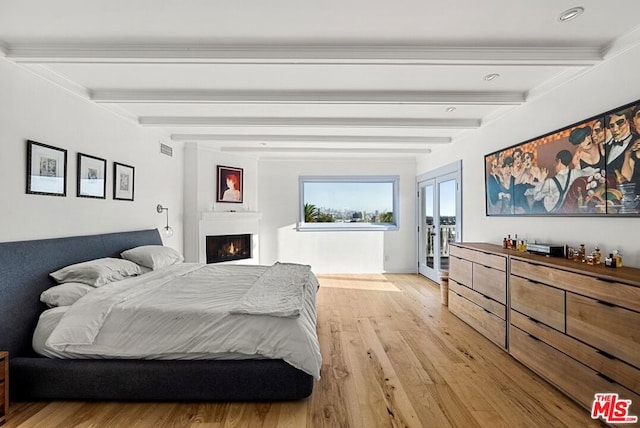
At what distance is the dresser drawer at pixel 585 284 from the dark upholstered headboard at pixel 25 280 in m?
Result: 3.81

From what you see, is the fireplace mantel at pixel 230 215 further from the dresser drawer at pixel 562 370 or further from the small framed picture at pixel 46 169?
the dresser drawer at pixel 562 370

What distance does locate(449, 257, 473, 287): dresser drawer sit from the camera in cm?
358

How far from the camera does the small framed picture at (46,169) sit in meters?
2.49

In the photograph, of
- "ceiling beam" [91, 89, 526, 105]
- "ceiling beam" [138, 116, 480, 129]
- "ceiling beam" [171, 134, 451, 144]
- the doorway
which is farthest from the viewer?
the doorway

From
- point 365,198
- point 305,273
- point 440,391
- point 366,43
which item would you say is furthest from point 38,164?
point 365,198

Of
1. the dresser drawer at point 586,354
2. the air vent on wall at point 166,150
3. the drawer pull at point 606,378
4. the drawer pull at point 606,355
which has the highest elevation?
the air vent on wall at point 166,150

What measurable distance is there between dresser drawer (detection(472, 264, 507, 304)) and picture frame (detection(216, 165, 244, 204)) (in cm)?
412

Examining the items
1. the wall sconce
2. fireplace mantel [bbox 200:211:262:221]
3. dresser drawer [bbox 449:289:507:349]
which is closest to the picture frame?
fireplace mantel [bbox 200:211:262:221]

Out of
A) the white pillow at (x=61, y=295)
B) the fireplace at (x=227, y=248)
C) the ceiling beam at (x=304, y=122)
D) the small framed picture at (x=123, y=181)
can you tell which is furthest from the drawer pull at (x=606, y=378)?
the fireplace at (x=227, y=248)

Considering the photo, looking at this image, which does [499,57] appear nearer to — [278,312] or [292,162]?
[278,312]

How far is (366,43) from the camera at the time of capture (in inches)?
90.7

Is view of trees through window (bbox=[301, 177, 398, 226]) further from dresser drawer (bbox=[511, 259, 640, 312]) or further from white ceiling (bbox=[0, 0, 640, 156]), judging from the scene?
dresser drawer (bbox=[511, 259, 640, 312])

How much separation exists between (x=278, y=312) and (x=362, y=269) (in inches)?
179

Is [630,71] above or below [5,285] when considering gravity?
above
